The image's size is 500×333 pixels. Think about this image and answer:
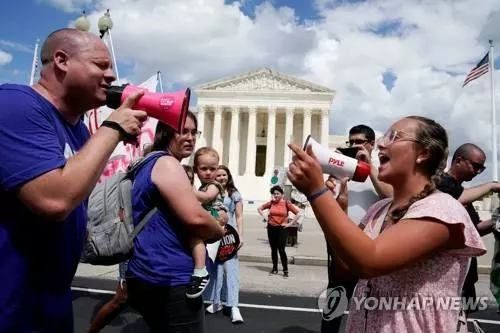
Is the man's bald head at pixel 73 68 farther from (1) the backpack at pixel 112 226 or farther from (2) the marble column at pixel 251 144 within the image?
(2) the marble column at pixel 251 144

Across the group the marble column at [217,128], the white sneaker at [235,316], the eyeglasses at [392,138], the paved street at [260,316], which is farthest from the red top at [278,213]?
the marble column at [217,128]

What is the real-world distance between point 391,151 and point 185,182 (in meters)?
1.10

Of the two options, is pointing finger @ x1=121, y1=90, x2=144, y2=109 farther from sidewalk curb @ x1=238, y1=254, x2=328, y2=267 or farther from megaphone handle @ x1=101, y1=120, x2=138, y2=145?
sidewalk curb @ x1=238, y1=254, x2=328, y2=267

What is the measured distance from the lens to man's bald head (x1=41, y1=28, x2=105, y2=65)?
5.30ft

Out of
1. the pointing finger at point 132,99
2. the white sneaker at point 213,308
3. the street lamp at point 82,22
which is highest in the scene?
the street lamp at point 82,22

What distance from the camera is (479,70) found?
782 inches

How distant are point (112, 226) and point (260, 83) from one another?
58942 mm

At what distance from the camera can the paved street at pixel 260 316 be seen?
5016 mm

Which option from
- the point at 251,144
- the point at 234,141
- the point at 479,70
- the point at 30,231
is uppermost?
the point at 234,141

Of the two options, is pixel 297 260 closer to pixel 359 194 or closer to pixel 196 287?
pixel 359 194

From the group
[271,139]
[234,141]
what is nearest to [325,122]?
[271,139]

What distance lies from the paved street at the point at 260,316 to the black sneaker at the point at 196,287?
2.81 m

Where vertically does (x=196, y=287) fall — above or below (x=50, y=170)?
below

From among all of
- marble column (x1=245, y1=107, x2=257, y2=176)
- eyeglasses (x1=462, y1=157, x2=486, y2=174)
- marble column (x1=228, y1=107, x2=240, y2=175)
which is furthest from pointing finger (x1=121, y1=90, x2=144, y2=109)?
marble column (x1=228, y1=107, x2=240, y2=175)
